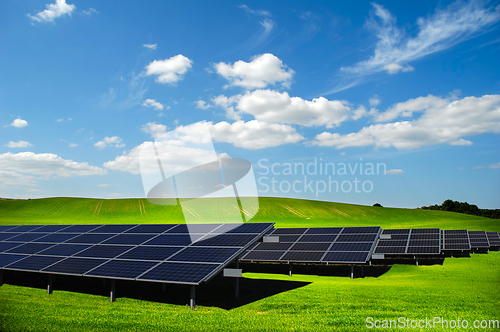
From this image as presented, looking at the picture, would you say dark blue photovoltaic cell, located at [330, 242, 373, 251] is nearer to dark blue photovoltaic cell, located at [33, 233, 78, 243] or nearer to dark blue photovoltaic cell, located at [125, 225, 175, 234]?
dark blue photovoltaic cell, located at [125, 225, 175, 234]

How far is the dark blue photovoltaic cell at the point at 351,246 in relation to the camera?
80.9 ft

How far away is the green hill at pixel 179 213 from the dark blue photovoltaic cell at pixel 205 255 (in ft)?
225

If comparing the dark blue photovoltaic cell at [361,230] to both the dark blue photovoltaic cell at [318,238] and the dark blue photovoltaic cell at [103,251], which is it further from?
the dark blue photovoltaic cell at [103,251]

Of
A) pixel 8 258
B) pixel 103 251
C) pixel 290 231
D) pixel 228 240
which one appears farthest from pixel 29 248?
pixel 290 231

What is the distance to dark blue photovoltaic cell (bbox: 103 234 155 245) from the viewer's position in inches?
794

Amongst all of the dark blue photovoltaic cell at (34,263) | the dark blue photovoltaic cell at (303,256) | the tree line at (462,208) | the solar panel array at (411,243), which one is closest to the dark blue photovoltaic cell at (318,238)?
the dark blue photovoltaic cell at (303,256)

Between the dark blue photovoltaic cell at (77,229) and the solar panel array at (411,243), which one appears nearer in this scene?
the dark blue photovoltaic cell at (77,229)

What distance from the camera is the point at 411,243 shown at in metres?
31.6

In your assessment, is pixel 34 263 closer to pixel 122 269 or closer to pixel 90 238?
pixel 90 238

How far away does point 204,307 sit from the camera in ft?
47.1

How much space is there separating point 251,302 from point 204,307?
7.72 ft

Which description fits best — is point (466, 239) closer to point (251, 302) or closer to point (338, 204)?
point (251, 302)

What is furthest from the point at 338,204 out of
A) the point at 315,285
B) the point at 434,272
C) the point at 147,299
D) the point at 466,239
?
the point at 147,299

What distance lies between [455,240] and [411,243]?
8492 mm
